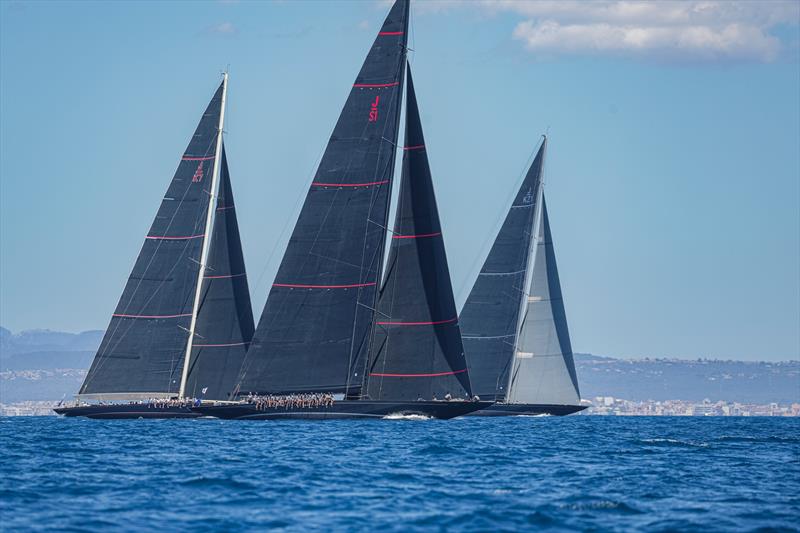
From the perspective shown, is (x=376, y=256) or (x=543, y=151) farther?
(x=543, y=151)

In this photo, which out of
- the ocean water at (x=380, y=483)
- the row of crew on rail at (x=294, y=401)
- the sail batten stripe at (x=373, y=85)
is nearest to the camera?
the ocean water at (x=380, y=483)

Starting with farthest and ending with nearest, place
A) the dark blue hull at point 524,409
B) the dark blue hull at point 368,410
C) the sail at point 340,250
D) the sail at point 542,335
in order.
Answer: the sail at point 542,335, the dark blue hull at point 524,409, the sail at point 340,250, the dark blue hull at point 368,410

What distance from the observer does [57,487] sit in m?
31.7

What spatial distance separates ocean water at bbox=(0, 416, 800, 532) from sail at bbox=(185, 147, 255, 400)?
12.7 meters

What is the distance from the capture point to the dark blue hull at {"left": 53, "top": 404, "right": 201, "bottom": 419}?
62.2 m

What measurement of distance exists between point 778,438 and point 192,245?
93.5 feet

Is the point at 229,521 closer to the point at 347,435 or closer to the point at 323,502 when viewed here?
the point at 323,502

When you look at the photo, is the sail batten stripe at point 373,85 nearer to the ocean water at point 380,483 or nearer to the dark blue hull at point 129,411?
the ocean water at point 380,483

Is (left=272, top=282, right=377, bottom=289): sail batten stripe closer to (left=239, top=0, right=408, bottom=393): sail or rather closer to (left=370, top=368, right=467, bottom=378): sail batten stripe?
(left=239, top=0, right=408, bottom=393): sail

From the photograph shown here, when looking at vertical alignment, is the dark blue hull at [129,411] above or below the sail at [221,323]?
below

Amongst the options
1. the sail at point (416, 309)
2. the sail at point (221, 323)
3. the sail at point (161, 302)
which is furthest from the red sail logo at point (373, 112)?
the sail at point (221, 323)

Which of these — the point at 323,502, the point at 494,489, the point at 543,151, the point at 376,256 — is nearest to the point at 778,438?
the point at 376,256

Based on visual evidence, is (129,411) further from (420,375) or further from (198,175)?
(420,375)

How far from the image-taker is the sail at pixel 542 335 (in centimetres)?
8194
